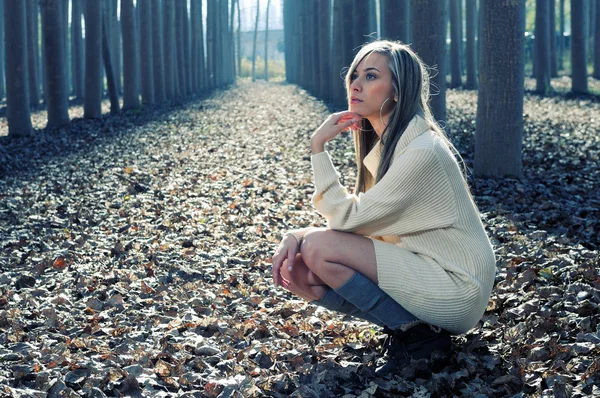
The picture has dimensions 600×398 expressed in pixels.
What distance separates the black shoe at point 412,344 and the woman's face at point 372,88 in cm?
109

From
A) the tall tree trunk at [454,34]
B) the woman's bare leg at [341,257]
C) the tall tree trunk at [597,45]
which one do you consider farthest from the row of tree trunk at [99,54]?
the tall tree trunk at [597,45]

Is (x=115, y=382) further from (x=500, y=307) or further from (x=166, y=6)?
(x=166, y=6)

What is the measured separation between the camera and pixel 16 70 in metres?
13.3

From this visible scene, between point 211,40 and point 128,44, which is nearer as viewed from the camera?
point 128,44

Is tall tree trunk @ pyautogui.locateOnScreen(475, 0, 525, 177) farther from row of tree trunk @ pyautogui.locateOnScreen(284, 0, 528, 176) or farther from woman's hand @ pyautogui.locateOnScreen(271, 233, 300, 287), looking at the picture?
woman's hand @ pyautogui.locateOnScreen(271, 233, 300, 287)

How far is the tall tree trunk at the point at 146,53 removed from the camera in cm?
2302

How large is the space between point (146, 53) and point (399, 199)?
2098 centimetres

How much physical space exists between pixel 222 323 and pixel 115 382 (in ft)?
3.32

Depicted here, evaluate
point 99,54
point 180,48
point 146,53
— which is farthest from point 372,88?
point 180,48

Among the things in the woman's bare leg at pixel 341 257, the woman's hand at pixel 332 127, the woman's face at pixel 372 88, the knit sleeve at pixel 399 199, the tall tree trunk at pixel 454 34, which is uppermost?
the tall tree trunk at pixel 454 34

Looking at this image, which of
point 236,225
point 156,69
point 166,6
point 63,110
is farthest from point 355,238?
point 166,6

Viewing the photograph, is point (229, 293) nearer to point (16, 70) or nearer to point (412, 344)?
point (412, 344)

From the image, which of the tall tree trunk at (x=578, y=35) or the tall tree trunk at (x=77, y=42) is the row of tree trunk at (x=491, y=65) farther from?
the tall tree trunk at (x=77, y=42)

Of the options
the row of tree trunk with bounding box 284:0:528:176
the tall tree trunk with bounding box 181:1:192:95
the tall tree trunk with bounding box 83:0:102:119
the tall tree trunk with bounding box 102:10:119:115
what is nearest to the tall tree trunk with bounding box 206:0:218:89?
the tall tree trunk with bounding box 181:1:192:95
